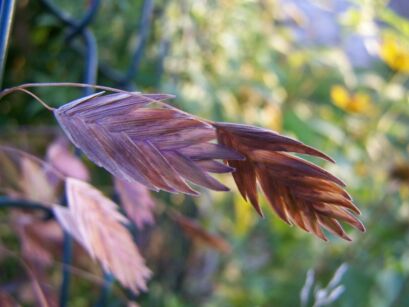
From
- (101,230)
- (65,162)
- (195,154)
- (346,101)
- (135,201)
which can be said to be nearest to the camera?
(195,154)

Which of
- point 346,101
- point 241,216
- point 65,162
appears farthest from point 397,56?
point 65,162

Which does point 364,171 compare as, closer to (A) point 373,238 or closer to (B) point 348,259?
(A) point 373,238

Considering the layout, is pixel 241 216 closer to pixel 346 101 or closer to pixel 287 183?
pixel 346 101

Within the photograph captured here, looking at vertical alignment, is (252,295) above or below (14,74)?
below

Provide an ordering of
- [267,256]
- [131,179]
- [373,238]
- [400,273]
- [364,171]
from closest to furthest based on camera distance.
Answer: [131,179] < [400,273] < [373,238] < [267,256] < [364,171]

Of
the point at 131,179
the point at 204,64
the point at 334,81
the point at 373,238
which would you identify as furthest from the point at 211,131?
the point at 334,81

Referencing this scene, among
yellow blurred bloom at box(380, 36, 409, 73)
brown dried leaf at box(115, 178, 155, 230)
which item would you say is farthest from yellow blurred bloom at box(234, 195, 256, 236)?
brown dried leaf at box(115, 178, 155, 230)
